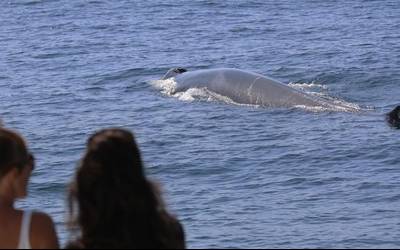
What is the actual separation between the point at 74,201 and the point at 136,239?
0.32m

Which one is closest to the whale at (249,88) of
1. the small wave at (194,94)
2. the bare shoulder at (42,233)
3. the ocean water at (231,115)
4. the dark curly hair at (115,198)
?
the small wave at (194,94)

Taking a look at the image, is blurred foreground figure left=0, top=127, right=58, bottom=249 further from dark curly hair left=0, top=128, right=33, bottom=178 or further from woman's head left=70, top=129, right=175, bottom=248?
woman's head left=70, top=129, right=175, bottom=248

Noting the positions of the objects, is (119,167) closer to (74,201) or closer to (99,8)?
(74,201)

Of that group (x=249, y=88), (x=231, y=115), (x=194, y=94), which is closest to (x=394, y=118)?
(x=231, y=115)

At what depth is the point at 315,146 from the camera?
18.8 metres

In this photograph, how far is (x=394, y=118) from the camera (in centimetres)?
1995

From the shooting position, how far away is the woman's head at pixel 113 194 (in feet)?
17.4

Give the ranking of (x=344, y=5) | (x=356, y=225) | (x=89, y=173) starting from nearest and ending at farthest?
(x=89, y=173), (x=356, y=225), (x=344, y=5)

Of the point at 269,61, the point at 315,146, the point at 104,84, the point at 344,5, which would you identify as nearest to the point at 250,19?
the point at 344,5

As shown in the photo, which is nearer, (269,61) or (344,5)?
(269,61)

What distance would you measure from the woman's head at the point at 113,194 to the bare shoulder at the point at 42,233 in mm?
249

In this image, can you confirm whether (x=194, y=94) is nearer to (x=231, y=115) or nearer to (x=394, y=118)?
(x=231, y=115)

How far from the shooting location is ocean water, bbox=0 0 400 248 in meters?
14.6

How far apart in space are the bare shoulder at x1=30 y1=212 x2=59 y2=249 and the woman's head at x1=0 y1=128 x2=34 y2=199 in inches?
8.3
